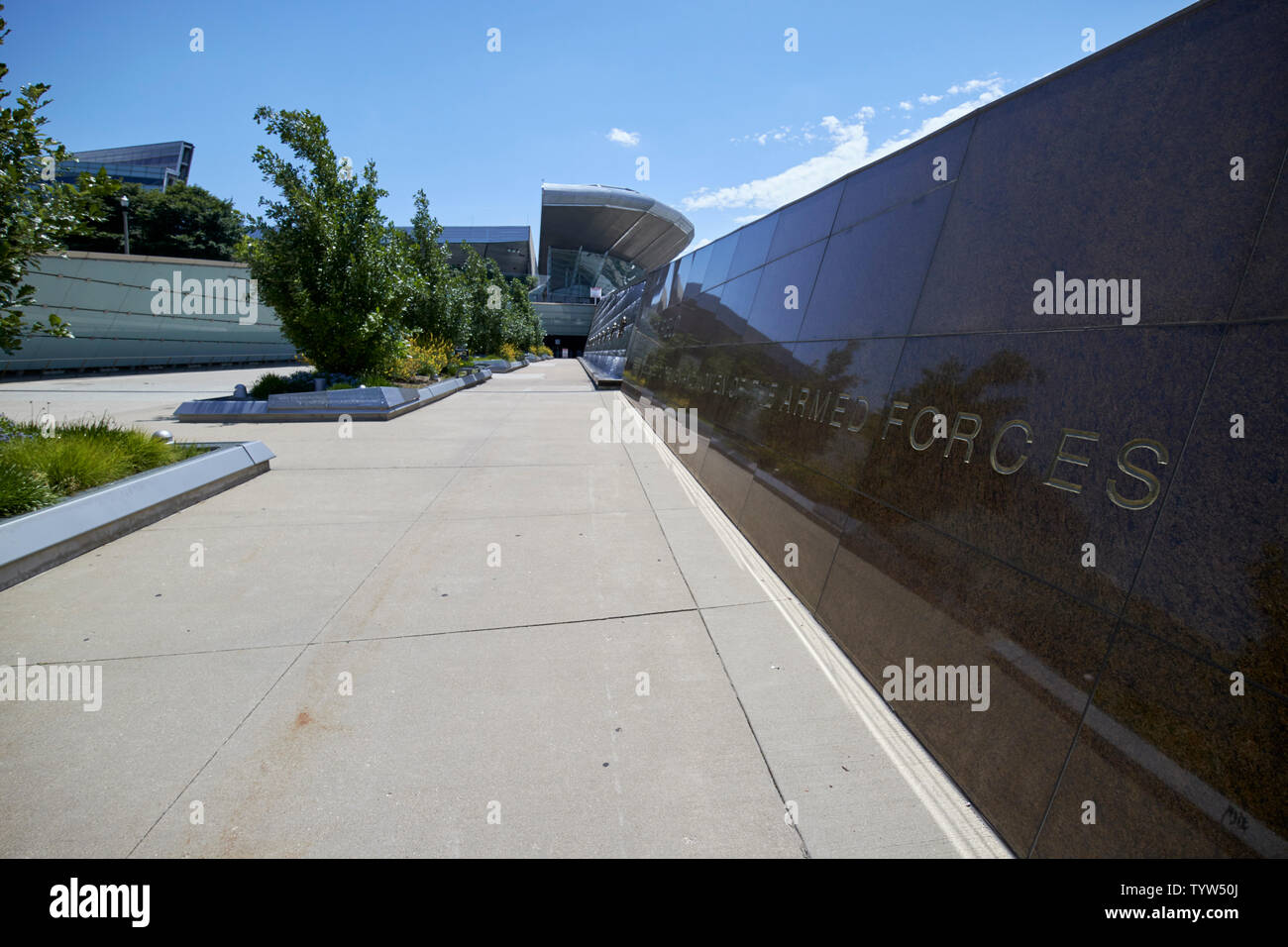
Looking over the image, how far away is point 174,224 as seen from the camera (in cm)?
5134

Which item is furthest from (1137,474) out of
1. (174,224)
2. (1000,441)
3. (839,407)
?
(174,224)

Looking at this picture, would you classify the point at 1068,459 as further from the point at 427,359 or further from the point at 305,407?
the point at 427,359

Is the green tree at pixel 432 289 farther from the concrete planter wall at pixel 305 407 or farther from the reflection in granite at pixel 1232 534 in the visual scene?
the reflection in granite at pixel 1232 534

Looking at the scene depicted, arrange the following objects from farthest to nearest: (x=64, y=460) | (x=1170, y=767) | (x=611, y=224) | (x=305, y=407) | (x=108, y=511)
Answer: (x=611, y=224), (x=305, y=407), (x=64, y=460), (x=108, y=511), (x=1170, y=767)

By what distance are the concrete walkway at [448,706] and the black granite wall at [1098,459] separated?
18.2 inches

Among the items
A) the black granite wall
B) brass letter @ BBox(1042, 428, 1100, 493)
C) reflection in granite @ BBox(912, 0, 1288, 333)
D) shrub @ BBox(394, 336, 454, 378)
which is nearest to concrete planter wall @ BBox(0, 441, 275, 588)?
the black granite wall

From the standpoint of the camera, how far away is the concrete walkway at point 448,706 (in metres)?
2.37

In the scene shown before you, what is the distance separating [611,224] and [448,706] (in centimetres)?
8291

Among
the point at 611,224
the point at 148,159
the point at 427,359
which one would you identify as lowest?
the point at 427,359

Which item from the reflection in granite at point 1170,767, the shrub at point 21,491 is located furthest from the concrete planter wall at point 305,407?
the reflection in granite at point 1170,767

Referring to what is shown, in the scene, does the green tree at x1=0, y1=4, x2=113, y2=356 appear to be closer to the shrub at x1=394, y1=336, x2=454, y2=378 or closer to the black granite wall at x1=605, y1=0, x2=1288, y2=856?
the black granite wall at x1=605, y1=0, x2=1288, y2=856

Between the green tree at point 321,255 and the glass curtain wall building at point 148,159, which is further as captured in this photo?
the glass curtain wall building at point 148,159

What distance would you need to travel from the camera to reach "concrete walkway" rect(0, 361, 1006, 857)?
237cm
